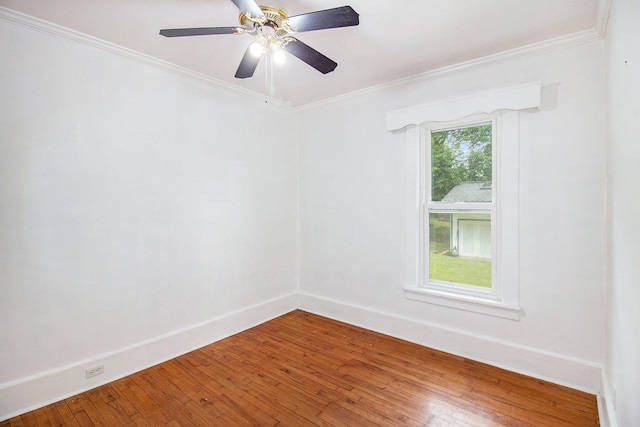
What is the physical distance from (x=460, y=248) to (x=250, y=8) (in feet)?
8.39

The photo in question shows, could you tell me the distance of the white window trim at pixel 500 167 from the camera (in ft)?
8.25

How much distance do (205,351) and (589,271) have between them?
3252 millimetres

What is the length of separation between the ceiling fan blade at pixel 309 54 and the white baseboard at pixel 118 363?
101 inches

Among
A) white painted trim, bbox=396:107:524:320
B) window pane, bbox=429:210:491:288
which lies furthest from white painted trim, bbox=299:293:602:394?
window pane, bbox=429:210:491:288

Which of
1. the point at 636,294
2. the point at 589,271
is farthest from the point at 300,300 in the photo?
the point at 636,294

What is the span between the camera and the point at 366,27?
7.13ft

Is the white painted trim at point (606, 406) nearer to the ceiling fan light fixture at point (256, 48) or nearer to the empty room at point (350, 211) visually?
the empty room at point (350, 211)

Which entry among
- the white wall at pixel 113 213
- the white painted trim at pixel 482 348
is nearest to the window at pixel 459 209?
the white painted trim at pixel 482 348

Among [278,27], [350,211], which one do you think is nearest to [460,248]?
[350,211]

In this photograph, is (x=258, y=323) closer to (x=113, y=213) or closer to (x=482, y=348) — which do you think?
(x=113, y=213)

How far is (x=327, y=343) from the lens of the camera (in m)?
3.07

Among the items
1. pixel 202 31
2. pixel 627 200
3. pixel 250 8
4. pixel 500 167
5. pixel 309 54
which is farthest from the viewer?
pixel 500 167

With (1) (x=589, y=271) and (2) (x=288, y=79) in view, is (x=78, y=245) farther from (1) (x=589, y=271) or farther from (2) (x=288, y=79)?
(1) (x=589, y=271)

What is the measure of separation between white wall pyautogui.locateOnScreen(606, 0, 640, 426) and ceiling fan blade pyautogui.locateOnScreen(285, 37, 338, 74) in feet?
4.76
